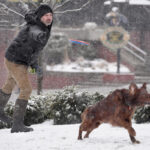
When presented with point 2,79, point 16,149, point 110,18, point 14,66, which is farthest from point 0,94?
point 110,18

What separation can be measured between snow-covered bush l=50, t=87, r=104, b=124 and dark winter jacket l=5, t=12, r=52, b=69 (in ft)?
5.33

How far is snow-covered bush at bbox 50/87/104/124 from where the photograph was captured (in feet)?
20.1

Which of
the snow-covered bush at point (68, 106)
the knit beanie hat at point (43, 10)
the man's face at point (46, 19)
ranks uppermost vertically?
the knit beanie hat at point (43, 10)

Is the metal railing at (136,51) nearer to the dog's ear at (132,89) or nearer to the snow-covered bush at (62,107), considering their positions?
the snow-covered bush at (62,107)

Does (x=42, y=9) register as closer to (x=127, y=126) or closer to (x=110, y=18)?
(x=127, y=126)

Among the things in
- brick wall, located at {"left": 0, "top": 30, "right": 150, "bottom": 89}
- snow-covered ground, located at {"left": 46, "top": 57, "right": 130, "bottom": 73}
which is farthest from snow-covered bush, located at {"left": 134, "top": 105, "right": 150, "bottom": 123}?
snow-covered ground, located at {"left": 46, "top": 57, "right": 130, "bottom": 73}

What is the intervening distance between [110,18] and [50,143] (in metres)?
16.6

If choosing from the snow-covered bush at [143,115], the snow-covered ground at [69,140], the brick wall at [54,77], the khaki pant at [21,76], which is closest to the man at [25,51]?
the khaki pant at [21,76]

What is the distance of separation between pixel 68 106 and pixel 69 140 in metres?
1.95

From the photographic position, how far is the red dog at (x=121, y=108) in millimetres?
3770

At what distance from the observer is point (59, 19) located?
21.6 m

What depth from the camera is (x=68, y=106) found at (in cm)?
612

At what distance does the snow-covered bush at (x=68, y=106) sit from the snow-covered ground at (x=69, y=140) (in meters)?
1.14

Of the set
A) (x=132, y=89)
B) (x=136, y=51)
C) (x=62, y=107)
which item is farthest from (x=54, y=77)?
(x=132, y=89)
